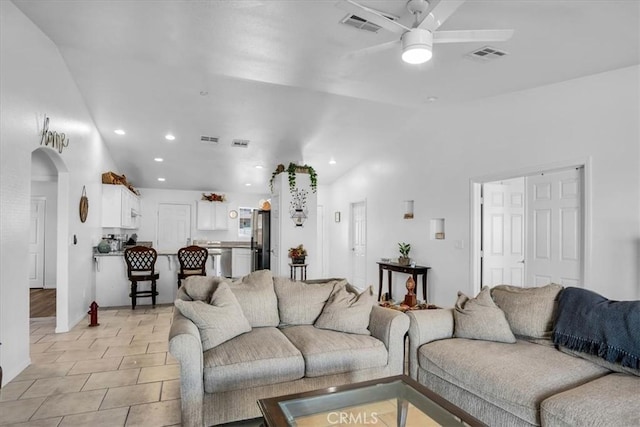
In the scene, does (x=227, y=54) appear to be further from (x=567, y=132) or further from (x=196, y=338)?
(x=567, y=132)

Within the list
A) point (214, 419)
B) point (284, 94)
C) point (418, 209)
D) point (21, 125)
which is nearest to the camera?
point (214, 419)

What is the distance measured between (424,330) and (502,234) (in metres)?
3.06

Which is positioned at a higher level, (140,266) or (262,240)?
(262,240)

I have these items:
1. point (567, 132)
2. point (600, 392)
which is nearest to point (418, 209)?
point (567, 132)

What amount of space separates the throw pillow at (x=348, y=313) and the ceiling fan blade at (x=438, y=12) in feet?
6.90

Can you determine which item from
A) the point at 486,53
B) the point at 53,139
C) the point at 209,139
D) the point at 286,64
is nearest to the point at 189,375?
the point at 286,64

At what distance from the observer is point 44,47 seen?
151 inches

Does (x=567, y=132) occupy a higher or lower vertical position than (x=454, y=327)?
higher

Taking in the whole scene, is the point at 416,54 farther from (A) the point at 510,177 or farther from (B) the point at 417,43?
(A) the point at 510,177

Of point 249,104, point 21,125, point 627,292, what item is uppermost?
point 249,104

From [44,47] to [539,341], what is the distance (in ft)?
17.7

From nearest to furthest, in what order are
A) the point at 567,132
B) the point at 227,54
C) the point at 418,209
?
the point at 227,54 < the point at 567,132 < the point at 418,209

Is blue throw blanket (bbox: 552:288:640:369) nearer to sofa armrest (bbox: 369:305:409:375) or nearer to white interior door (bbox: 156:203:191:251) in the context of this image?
sofa armrest (bbox: 369:305:409:375)

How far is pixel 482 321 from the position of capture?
2818 millimetres
